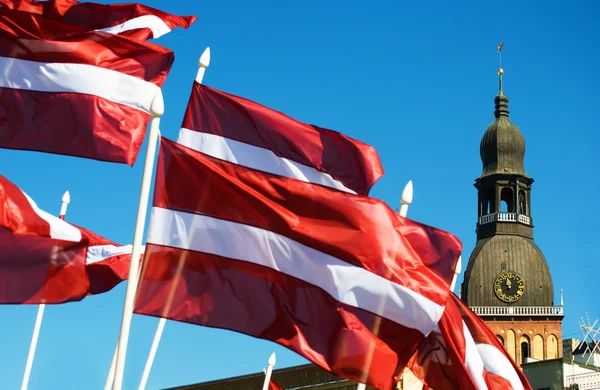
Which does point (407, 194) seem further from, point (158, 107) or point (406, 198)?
point (158, 107)

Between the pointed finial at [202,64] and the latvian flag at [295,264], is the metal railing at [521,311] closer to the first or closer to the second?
the pointed finial at [202,64]

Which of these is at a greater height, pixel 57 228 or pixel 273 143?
pixel 273 143

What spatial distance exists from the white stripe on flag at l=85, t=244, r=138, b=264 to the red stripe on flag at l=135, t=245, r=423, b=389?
429 cm

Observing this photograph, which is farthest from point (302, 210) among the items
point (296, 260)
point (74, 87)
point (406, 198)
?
point (74, 87)

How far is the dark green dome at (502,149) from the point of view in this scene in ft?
346

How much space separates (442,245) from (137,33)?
19.2 feet

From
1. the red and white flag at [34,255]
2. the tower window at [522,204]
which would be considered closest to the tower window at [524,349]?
the tower window at [522,204]

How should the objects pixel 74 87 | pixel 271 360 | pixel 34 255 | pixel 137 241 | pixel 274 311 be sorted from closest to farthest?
pixel 137 241 < pixel 274 311 < pixel 74 87 < pixel 34 255 < pixel 271 360

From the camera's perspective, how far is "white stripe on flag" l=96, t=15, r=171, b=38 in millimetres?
18453

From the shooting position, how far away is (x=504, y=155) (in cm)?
10631

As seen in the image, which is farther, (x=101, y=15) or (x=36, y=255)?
(x=101, y=15)

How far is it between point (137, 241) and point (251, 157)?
3.02 meters

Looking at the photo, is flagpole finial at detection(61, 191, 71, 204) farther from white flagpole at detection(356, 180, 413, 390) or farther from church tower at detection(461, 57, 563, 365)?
church tower at detection(461, 57, 563, 365)

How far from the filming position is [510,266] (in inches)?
3888
